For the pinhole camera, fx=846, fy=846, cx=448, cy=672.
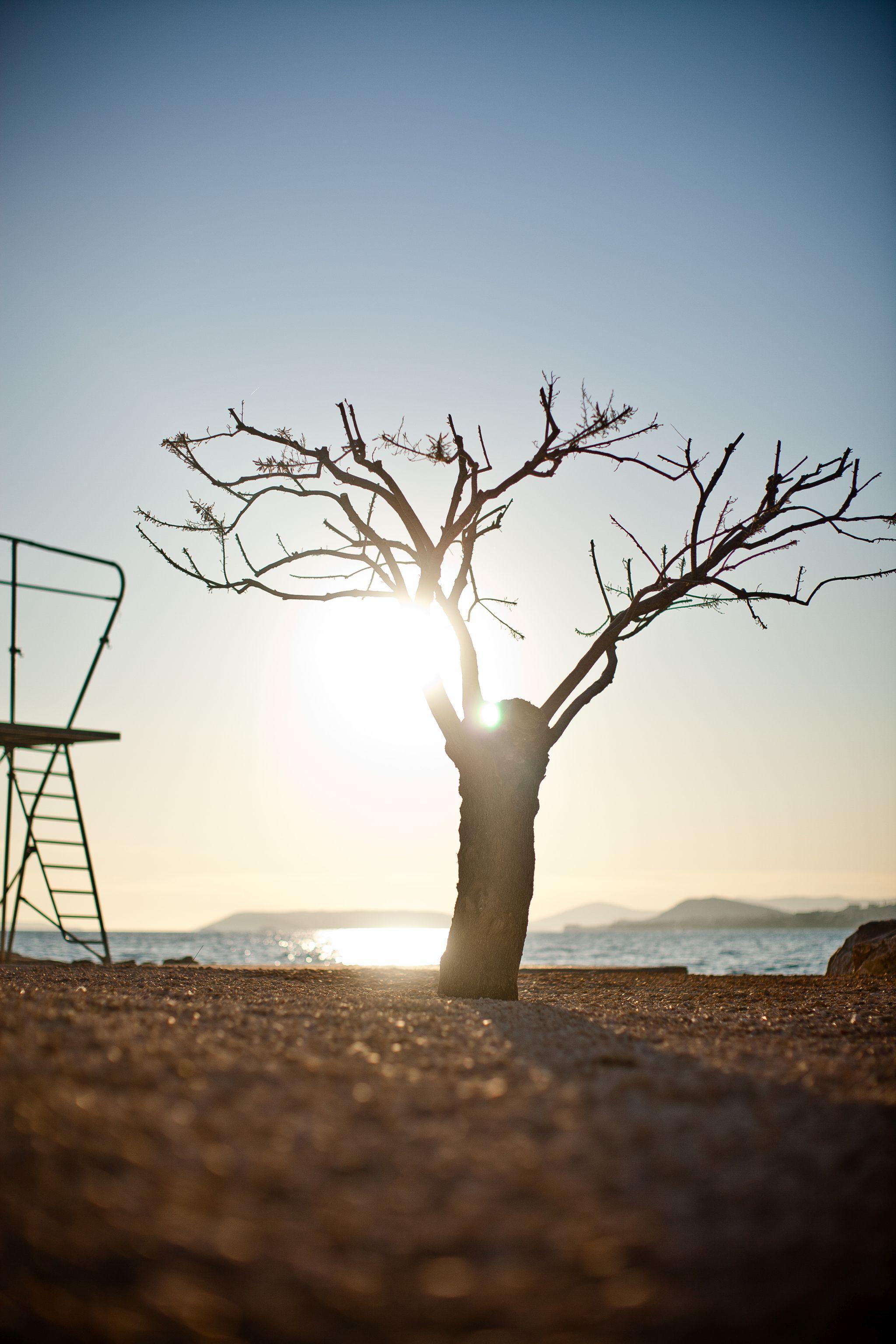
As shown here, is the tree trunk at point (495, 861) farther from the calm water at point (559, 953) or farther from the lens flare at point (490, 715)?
the calm water at point (559, 953)

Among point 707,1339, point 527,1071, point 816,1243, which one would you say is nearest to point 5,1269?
point 707,1339

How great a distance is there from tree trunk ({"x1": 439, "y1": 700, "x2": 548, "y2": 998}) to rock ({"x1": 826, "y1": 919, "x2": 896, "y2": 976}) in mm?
6209

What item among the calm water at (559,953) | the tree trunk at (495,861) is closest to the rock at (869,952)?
the calm water at (559,953)

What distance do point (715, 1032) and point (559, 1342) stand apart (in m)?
3.45

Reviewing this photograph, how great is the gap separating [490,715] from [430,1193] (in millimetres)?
5228

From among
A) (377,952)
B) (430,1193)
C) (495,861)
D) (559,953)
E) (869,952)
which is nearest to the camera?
(430,1193)

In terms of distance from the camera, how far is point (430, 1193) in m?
1.82

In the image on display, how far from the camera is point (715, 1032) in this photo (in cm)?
449

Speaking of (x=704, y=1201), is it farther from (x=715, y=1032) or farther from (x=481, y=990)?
(x=481, y=990)

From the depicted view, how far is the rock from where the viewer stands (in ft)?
34.5

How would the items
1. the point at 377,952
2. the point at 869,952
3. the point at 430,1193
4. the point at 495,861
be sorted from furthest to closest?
the point at 377,952
the point at 869,952
the point at 495,861
the point at 430,1193

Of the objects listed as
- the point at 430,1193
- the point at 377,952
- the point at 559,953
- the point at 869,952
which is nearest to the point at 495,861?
the point at 430,1193

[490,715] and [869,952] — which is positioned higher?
[490,715]

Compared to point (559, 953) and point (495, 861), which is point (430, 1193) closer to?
point (495, 861)
